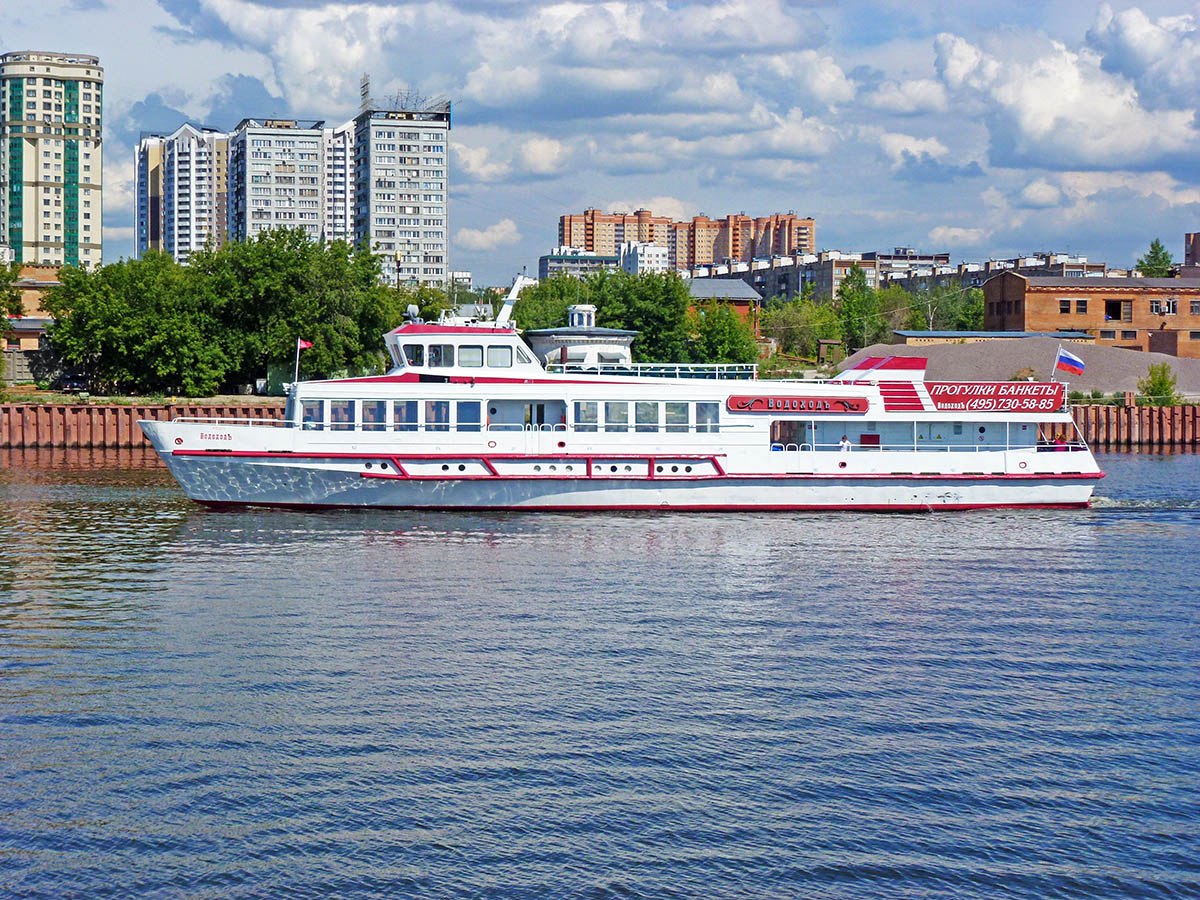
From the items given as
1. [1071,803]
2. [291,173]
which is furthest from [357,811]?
[291,173]

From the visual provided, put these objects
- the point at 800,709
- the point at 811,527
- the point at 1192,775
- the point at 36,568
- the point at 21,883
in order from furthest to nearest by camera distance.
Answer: the point at 811,527 < the point at 36,568 < the point at 800,709 < the point at 1192,775 < the point at 21,883

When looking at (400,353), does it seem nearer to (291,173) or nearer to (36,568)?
(36,568)

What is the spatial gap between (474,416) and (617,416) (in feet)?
13.1

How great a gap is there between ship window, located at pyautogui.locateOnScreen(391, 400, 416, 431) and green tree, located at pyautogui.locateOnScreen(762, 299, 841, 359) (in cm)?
8552

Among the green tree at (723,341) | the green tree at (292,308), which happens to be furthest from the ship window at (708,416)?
the green tree at (723,341)

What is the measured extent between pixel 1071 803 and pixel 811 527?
21232mm

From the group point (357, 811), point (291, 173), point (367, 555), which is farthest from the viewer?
point (291, 173)

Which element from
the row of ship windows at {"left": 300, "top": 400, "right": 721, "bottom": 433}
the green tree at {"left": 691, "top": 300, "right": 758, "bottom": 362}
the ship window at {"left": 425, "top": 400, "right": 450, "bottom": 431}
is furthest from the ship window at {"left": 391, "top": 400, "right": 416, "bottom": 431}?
the green tree at {"left": 691, "top": 300, "right": 758, "bottom": 362}

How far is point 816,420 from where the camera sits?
39.6 m

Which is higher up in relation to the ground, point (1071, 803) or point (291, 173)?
point (291, 173)

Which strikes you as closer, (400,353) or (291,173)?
(400,353)

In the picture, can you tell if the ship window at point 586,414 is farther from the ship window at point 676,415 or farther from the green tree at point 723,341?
the green tree at point 723,341

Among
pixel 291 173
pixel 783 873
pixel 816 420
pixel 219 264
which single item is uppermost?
pixel 291 173

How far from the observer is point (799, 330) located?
122938 mm
